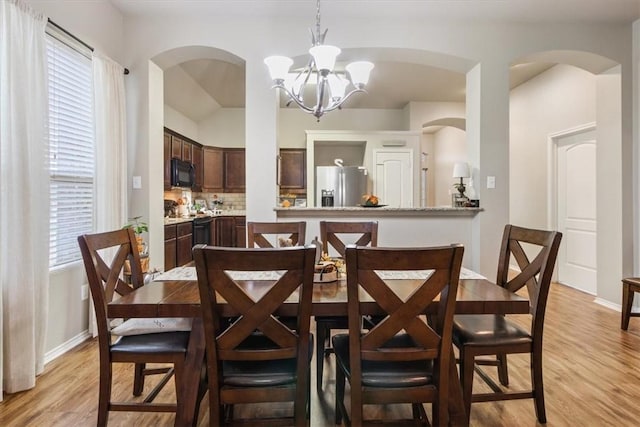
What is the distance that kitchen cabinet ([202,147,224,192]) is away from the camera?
6.86 m

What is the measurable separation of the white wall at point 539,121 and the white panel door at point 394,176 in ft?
5.55

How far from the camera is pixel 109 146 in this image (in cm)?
306

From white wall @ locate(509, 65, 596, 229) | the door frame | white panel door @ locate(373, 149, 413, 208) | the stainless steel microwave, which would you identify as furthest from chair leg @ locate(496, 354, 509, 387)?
the stainless steel microwave

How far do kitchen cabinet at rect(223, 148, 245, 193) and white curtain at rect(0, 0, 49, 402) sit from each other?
469cm

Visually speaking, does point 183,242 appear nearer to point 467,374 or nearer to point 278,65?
point 278,65

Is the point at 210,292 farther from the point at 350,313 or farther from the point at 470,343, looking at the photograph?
the point at 470,343

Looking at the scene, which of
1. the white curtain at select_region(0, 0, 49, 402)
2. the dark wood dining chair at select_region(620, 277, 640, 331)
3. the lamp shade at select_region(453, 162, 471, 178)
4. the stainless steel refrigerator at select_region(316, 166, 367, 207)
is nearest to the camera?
the white curtain at select_region(0, 0, 49, 402)

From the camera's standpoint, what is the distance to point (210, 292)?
1.36m

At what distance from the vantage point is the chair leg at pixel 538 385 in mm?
1819

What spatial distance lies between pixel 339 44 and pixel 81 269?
304cm

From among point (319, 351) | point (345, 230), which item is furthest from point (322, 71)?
point (319, 351)

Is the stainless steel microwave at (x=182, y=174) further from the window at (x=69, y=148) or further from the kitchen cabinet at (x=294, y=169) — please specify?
the window at (x=69, y=148)

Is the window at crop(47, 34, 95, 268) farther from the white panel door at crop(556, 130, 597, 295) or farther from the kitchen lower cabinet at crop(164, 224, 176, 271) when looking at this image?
the white panel door at crop(556, 130, 597, 295)

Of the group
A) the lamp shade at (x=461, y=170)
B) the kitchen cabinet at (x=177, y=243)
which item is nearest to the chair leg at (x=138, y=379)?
the kitchen cabinet at (x=177, y=243)
